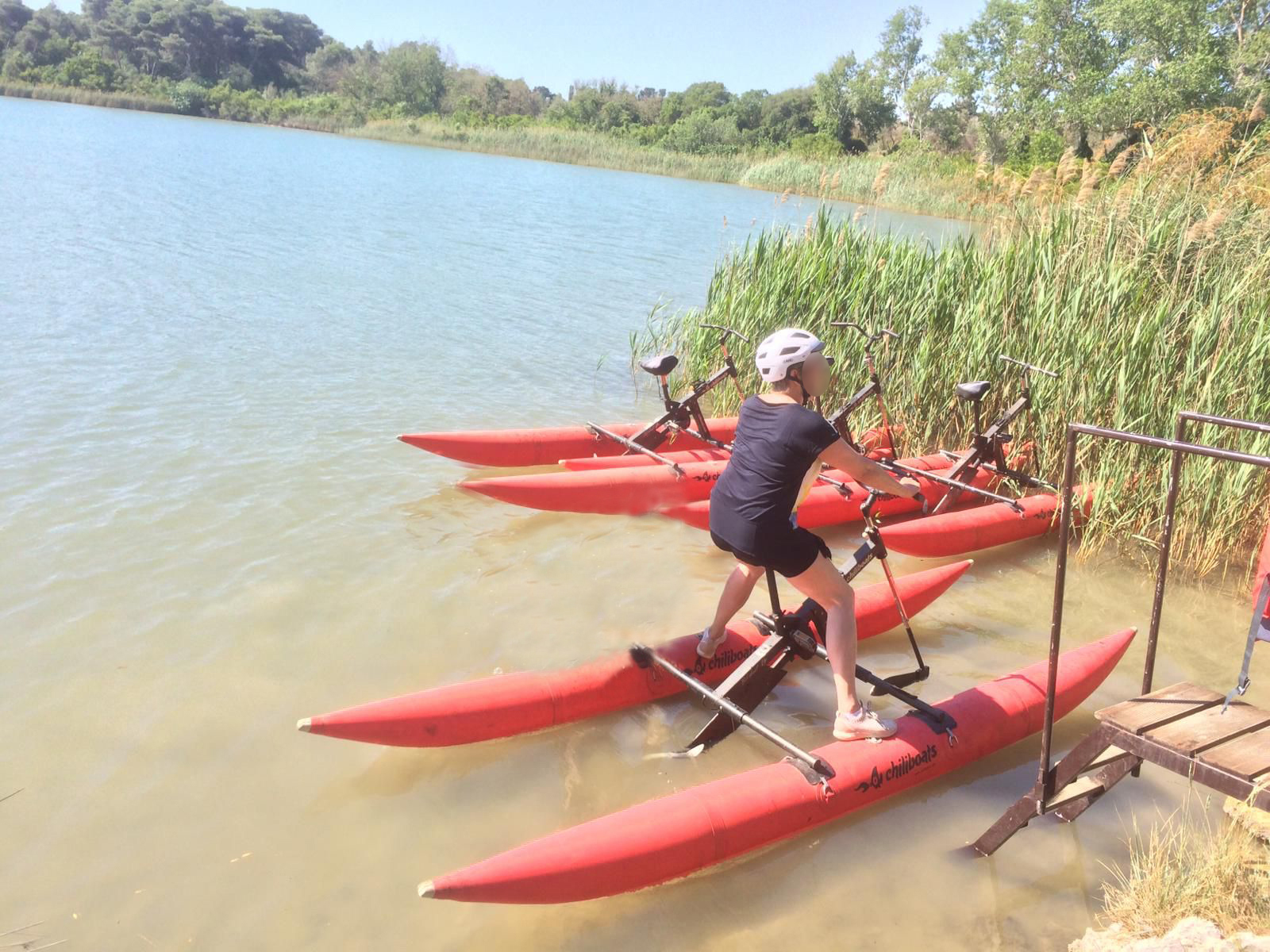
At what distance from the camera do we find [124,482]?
6.50 m

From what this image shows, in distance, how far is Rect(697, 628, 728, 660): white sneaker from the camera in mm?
4316

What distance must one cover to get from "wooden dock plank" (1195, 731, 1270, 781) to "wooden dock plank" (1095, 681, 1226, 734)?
0.19 metres

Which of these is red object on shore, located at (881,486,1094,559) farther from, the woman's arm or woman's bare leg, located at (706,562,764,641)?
the woman's arm

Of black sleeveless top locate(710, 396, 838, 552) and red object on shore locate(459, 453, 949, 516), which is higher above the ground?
black sleeveless top locate(710, 396, 838, 552)

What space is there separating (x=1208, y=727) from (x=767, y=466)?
1.71 m

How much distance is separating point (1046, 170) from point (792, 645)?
6.98m

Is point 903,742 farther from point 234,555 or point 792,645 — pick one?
point 234,555

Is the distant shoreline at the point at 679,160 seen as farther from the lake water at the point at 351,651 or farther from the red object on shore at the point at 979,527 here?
the lake water at the point at 351,651

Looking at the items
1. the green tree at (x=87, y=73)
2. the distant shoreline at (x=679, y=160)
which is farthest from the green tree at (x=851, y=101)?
the green tree at (x=87, y=73)

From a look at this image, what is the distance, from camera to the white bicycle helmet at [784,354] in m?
3.57

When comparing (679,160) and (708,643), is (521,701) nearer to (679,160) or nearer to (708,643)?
(708,643)

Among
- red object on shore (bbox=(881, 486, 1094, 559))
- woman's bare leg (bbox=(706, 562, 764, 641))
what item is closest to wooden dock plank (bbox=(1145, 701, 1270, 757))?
woman's bare leg (bbox=(706, 562, 764, 641))

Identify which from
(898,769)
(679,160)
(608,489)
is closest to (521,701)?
(898,769)

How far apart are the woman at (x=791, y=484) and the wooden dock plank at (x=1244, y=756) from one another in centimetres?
132
